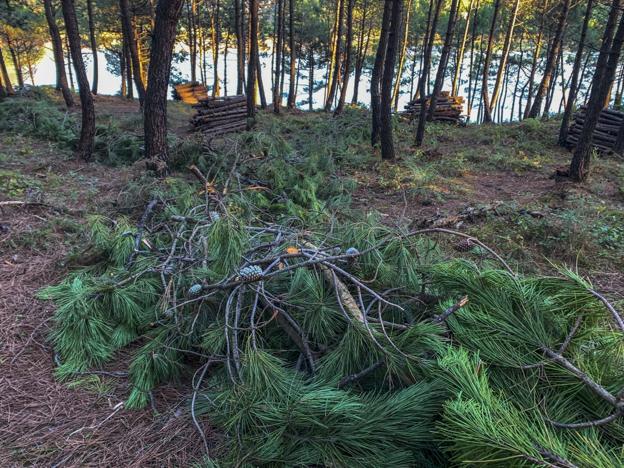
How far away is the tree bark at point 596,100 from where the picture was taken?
677cm

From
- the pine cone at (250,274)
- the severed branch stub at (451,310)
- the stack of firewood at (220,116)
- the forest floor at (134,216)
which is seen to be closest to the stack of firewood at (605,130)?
the forest floor at (134,216)

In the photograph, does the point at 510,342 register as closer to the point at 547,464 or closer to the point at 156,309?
the point at 547,464

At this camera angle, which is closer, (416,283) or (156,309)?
(416,283)

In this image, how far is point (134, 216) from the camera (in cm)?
439

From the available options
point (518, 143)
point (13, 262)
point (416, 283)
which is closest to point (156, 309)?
point (416, 283)

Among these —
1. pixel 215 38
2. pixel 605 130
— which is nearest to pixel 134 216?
pixel 605 130

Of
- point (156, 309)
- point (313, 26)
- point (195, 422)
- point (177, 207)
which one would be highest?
point (313, 26)

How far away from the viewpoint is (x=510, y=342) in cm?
164

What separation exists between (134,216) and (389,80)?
6455 mm

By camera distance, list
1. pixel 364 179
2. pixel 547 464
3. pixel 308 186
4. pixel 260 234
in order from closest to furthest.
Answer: pixel 547 464 < pixel 260 234 < pixel 308 186 < pixel 364 179

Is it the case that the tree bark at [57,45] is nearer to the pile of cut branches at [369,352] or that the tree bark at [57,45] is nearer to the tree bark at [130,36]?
the tree bark at [130,36]

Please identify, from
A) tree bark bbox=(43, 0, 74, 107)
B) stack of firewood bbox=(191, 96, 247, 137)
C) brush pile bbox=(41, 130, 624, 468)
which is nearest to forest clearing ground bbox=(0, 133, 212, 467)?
brush pile bbox=(41, 130, 624, 468)

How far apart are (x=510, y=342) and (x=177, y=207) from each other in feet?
11.1

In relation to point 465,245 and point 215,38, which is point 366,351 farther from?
point 215,38
